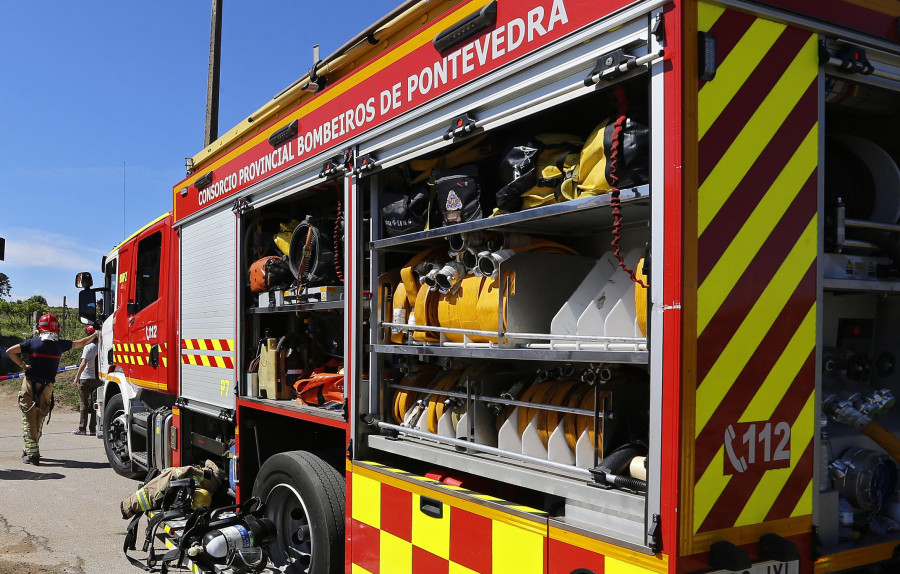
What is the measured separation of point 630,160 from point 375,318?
1.65 metres

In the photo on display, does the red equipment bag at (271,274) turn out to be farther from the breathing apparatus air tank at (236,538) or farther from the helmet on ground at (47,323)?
the helmet on ground at (47,323)

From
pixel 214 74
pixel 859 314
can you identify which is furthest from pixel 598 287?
pixel 214 74

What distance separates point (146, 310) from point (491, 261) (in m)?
4.76

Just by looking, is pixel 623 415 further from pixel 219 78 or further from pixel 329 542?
pixel 219 78

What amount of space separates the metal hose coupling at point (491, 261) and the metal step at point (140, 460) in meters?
4.94

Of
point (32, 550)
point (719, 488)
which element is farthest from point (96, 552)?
point (719, 488)

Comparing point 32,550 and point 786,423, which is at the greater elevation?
point 786,423

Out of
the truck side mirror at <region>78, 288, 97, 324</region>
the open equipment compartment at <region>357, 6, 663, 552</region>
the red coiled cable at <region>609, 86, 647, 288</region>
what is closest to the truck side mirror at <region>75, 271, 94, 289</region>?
the truck side mirror at <region>78, 288, 97, 324</region>

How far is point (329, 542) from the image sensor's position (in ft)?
12.0

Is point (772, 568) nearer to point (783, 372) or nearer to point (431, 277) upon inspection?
point (783, 372)

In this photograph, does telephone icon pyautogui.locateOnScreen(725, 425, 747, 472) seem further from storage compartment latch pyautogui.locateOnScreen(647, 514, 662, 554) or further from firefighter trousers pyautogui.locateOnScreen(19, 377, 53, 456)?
firefighter trousers pyautogui.locateOnScreen(19, 377, 53, 456)

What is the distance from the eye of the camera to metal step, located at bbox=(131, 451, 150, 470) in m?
6.83

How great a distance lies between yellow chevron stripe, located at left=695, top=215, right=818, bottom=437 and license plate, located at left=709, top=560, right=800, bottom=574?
16.1 inches

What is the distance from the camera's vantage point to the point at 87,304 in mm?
8188
